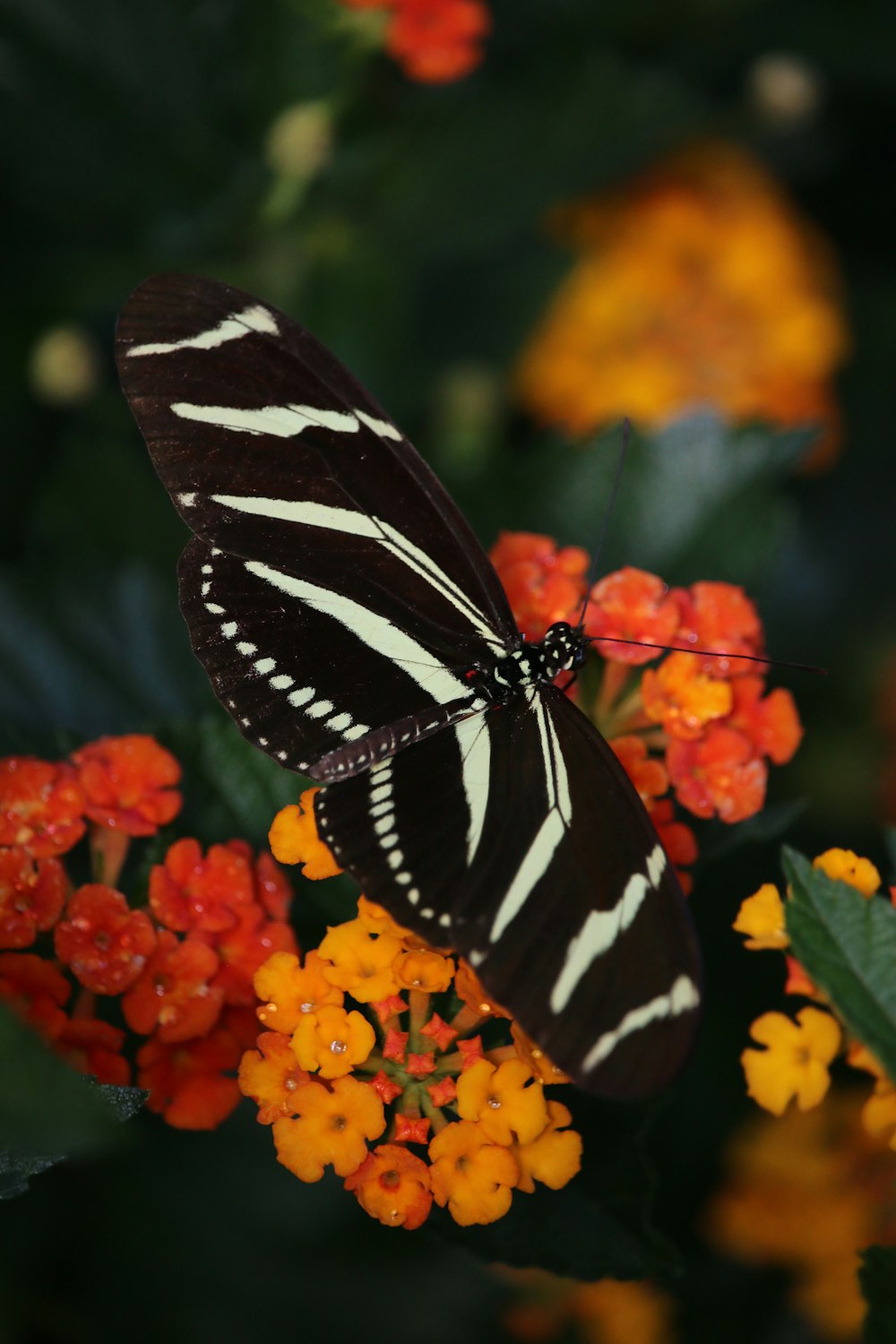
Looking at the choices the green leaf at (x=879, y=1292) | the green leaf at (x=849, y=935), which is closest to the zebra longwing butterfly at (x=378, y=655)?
the green leaf at (x=849, y=935)

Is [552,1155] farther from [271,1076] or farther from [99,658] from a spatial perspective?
[99,658]

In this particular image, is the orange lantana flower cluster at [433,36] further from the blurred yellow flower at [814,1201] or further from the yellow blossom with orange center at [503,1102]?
the blurred yellow flower at [814,1201]

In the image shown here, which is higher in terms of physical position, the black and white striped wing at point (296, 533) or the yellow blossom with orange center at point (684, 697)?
the black and white striped wing at point (296, 533)

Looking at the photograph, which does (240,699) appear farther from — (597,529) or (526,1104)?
(597,529)

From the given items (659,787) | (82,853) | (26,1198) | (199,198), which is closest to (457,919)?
(659,787)

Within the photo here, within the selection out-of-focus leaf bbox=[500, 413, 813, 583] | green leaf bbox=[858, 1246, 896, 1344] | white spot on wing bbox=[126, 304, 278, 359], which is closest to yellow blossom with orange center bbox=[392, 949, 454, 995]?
green leaf bbox=[858, 1246, 896, 1344]

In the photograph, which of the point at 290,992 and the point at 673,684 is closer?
the point at 290,992

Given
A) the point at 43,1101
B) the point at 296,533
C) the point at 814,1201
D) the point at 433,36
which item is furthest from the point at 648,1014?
the point at 433,36
